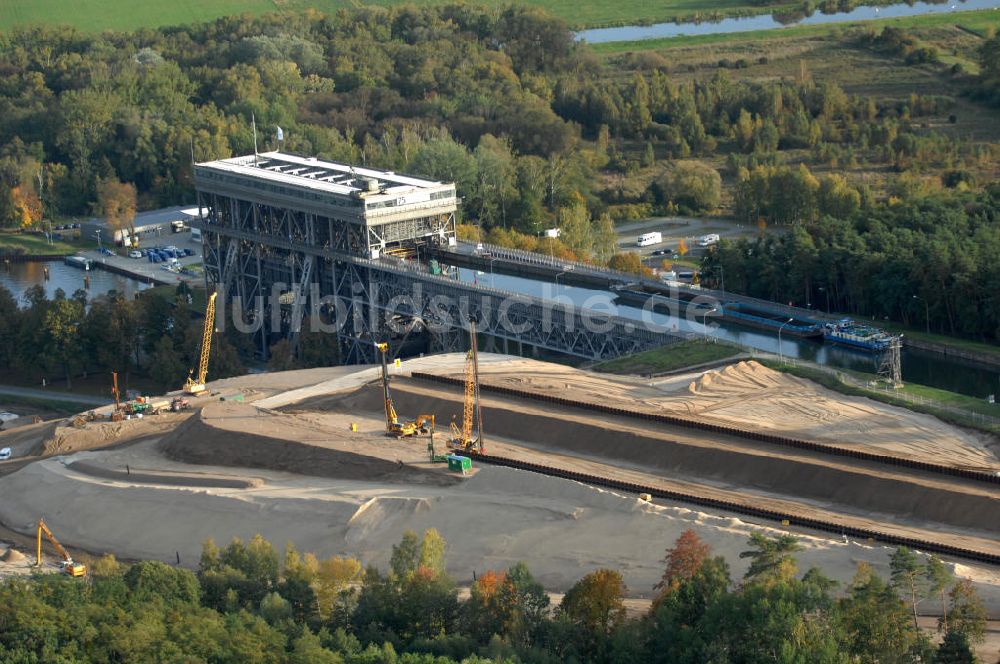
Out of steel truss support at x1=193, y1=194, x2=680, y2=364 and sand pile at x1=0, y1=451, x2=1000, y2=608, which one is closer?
sand pile at x1=0, y1=451, x2=1000, y2=608

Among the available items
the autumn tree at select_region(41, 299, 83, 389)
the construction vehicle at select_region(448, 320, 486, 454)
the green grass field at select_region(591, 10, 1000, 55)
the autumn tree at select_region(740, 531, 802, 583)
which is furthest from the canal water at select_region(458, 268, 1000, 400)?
the green grass field at select_region(591, 10, 1000, 55)

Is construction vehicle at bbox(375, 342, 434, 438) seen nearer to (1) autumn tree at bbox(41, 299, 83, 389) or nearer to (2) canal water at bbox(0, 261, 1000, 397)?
(2) canal water at bbox(0, 261, 1000, 397)

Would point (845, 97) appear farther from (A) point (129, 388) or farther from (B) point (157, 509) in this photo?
(B) point (157, 509)

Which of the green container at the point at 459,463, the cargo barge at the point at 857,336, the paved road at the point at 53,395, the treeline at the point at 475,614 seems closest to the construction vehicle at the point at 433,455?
the green container at the point at 459,463

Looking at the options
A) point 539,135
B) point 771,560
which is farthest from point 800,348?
point 539,135

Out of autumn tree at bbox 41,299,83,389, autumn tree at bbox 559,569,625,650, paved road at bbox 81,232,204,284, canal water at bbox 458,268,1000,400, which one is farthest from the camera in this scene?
paved road at bbox 81,232,204,284

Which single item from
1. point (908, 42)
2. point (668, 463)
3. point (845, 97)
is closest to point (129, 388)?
point (668, 463)

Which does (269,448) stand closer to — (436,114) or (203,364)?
(203,364)
